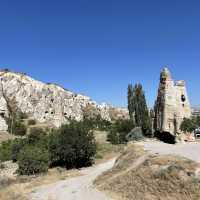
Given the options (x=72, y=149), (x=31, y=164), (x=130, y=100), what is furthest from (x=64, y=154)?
(x=130, y=100)

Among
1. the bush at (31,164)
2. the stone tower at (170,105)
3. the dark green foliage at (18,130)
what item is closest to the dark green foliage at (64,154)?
the bush at (31,164)

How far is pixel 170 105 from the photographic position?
1250 inches

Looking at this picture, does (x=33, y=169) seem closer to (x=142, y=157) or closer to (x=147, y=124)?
(x=142, y=157)

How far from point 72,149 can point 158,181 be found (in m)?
14.3

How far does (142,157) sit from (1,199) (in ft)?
31.5

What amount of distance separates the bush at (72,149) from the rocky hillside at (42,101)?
58610 millimetres

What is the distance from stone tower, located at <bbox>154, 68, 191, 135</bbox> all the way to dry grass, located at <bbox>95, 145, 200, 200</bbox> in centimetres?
1178

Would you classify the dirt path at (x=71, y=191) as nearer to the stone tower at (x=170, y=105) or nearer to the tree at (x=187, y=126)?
the stone tower at (x=170, y=105)

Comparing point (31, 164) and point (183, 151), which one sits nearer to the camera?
point (183, 151)

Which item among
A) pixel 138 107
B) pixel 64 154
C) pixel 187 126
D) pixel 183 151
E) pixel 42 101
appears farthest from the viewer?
pixel 42 101

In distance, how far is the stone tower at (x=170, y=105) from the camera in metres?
31.5

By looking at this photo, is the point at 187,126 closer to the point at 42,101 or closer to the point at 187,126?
the point at 187,126

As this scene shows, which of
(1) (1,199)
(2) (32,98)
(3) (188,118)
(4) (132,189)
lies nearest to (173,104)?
(3) (188,118)

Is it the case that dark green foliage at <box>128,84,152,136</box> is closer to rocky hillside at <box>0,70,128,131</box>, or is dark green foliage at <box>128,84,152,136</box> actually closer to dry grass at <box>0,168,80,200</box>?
dry grass at <box>0,168,80,200</box>
